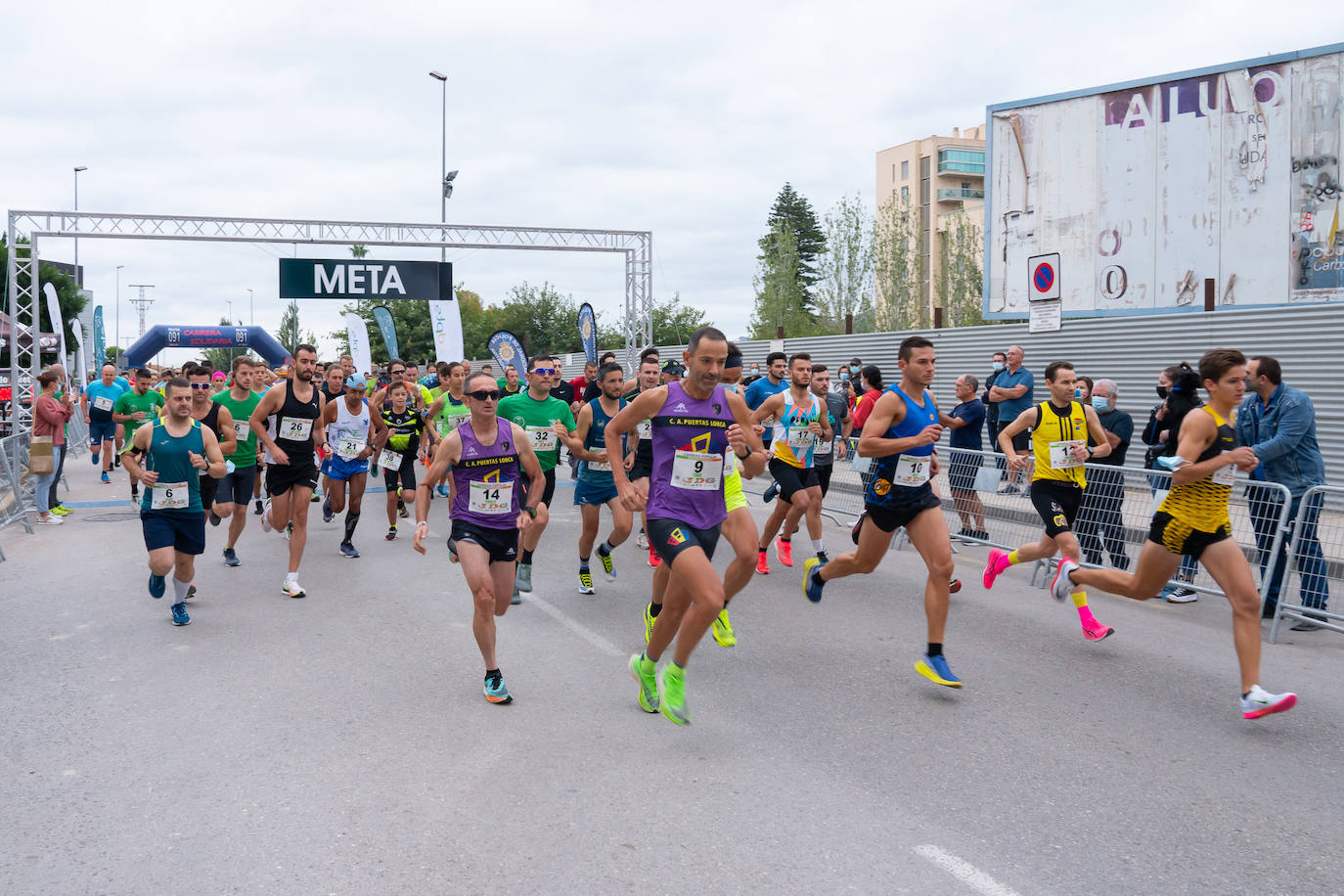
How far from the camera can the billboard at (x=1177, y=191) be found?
58.2 ft

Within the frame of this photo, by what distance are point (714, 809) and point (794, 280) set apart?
4749 centimetres

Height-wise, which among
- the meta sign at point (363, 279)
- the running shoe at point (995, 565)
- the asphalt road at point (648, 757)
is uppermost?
the meta sign at point (363, 279)

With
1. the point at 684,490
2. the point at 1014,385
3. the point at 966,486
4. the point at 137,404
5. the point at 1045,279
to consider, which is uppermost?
the point at 1045,279

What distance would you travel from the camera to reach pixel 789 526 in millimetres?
9703

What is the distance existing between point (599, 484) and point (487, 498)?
322cm

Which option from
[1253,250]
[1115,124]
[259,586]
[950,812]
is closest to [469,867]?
[950,812]

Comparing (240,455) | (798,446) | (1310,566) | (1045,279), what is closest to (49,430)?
(240,455)

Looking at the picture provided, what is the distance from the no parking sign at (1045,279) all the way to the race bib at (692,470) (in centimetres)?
1703

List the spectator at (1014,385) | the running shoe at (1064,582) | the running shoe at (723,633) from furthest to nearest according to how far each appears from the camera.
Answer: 1. the spectator at (1014,385)
2. the running shoe at (1064,582)
3. the running shoe at (723,633)

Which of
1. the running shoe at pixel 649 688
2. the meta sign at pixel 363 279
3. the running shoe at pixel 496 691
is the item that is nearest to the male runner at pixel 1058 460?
the running shoe at pixel 649 688

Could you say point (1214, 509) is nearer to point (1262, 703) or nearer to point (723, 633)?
point (1262, 703)

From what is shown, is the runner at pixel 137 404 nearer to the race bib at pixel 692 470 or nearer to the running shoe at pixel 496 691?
the running shoe at pixel 496 691

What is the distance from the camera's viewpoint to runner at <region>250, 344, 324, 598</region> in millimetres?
9047

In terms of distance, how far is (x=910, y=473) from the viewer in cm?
623
